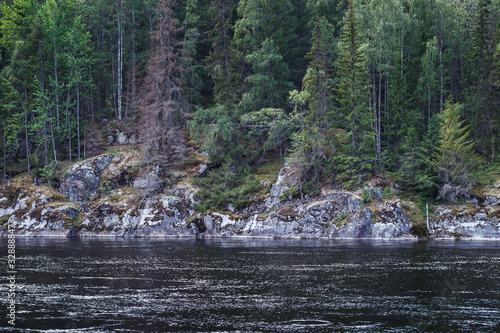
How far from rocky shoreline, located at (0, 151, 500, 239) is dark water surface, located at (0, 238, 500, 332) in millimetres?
10304

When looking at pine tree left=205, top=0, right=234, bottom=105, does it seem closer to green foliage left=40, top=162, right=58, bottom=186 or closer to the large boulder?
the large boulder

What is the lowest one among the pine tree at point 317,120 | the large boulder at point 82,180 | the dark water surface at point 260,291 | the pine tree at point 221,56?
the dark water surface at point 260,291

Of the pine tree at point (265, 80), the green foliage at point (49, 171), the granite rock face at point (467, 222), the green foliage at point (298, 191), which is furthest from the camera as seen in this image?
the pine tree at point (265, 80)

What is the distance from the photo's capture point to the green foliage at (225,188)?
4828 centimetres

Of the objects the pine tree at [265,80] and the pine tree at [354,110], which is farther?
the pine tree at [265,80]

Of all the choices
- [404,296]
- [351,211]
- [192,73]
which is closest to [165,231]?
[351,211]

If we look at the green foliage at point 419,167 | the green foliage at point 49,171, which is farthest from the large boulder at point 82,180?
the green foliage at point 419,167

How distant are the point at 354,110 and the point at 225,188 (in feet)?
52.5

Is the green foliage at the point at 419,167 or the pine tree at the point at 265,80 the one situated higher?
the pine tree at the point at 265,80

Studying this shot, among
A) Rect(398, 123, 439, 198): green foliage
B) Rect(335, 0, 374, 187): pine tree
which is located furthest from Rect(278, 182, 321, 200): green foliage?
Rect(398, 123, 439, 198): green foliage

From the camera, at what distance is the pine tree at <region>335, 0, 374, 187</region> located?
47188 millimetres

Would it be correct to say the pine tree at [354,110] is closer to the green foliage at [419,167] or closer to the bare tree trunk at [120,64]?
the green foliage at [419,167]

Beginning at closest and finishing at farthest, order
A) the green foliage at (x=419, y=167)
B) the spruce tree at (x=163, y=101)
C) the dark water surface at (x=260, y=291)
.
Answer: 1. the dark water surface at (x=260, y=291)
2. the green foliage at (x=419, y=167)
3. the spruce tree at (x=163, y=101)

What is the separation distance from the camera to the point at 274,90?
58.4m
